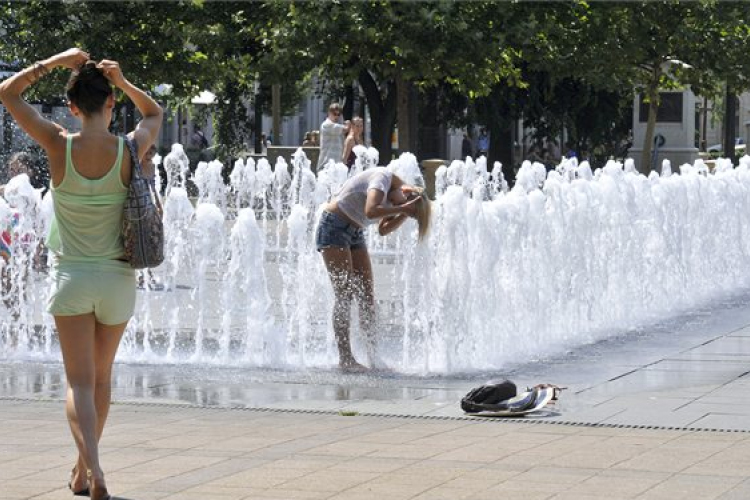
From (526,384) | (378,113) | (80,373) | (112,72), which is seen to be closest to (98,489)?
(80,373)

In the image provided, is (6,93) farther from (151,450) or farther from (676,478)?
(676,478)

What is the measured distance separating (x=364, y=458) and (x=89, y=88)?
206 centimetres

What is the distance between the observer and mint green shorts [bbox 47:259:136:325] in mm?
6316

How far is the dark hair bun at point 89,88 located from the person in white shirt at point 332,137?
20433mm

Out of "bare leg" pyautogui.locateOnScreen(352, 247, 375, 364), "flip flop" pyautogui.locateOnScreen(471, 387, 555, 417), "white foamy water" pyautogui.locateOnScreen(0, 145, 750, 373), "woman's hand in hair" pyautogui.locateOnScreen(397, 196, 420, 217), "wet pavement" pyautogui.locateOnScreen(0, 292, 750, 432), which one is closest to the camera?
"flip flop" pyautogui.locateOnScreen(471, 387, 555, 417)

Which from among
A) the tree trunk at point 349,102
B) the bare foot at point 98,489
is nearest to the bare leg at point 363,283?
the bare foot at point 98,489

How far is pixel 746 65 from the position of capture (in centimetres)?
3850

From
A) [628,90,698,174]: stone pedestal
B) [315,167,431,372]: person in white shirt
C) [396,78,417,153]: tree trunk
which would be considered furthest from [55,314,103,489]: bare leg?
[628,90,698,174]: stone pedestal

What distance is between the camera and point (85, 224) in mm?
6363

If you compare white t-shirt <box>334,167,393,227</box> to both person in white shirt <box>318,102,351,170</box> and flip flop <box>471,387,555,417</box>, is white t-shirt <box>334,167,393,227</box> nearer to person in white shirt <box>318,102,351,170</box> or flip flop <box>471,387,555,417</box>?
flip flop <box>471,387,555,417</box>

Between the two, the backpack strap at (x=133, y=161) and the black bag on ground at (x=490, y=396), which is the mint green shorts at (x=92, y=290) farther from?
the black bag on ground at (x=490, y=396)

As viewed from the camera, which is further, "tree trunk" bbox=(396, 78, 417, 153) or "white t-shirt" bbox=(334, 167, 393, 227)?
"tree trunk" bbox=(396, 78, 417, 153)

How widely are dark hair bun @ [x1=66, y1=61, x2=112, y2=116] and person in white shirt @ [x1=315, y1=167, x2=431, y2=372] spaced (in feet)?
12.7

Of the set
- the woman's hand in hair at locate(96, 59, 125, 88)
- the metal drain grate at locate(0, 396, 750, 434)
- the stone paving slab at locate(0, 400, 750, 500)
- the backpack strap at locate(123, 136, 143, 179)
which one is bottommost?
the metal drain grate at locate(0, 396, 750, 434)
